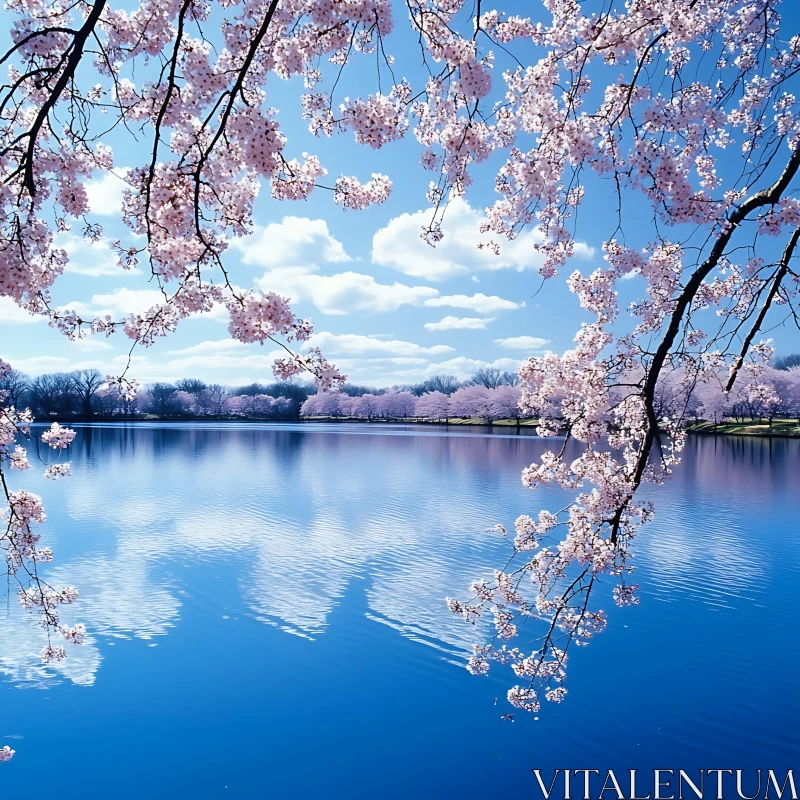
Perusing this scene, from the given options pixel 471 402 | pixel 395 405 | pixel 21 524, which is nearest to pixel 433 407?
pixel 471 402

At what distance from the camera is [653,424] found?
10.3 feet

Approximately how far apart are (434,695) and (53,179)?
6625 millimetres

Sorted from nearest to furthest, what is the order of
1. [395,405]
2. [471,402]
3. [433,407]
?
[471,402] < [433,407] < [395,405]

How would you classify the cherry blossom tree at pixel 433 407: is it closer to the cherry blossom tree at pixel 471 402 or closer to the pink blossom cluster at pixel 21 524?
the cherry blossom tree at pixel 471 402

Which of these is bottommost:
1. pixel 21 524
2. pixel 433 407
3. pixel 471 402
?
pixel 21 524

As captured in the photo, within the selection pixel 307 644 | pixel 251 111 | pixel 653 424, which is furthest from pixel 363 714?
pixel 251 111

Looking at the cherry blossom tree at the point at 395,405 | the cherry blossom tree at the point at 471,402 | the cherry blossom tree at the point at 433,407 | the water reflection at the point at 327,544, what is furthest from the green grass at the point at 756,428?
the cherry blossom tree at the point at 395,405

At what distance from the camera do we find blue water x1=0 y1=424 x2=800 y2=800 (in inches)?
231

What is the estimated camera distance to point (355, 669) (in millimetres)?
7594

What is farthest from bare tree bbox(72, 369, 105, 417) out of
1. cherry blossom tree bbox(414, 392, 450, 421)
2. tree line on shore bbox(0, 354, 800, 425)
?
cherry blossom tree bbox(414, 392, 450, 421)

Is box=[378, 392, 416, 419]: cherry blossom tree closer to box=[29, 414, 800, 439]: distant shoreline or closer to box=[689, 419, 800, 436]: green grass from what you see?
box=[29, 414, 800, 439]: distant shoreline

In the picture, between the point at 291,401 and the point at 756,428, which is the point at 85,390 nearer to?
the point at 291,401

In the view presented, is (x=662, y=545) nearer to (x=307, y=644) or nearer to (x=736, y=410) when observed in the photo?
(x=307, y=644)

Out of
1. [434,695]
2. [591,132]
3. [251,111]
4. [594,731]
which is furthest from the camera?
[434,695]
